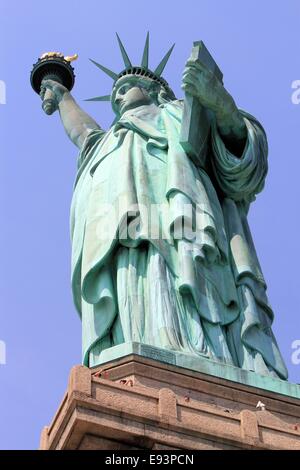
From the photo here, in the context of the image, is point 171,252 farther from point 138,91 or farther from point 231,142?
point 138,91

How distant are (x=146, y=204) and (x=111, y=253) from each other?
2.42ft

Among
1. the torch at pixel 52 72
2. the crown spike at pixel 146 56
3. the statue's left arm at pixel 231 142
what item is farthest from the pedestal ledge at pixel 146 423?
→ the torch at pixel 52 72

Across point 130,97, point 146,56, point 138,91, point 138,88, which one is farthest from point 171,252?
point 146,56

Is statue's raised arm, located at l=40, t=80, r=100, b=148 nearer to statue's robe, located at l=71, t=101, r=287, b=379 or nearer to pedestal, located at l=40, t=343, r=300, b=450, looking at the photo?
statue's robe, located at l=71, t=101, r=287, b=379

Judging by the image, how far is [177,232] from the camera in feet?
42.8

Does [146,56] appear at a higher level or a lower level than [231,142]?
higher

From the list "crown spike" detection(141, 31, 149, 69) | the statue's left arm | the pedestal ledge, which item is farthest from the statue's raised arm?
the pedestal ledge

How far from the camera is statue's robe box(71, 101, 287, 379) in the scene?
491 inches

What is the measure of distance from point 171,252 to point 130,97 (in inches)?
138

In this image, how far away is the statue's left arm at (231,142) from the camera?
14.1m

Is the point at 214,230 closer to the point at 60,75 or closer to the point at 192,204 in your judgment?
the point at 192,204

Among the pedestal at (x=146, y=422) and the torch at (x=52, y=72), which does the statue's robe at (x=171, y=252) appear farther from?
the torch at (x=52, y=72)

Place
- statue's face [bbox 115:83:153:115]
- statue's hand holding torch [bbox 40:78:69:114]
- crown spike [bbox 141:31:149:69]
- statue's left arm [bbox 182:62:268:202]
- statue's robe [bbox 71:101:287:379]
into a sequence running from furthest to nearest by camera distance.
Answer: statue's hand holding torch [bbox 40:78:69:114], crown spike [bbox 141:31:149:69], statue's face [bbox 115:83:153:115], statue's left arm [bbox 182:62:268:202], statue's robe [bbox 71:101:287:379]

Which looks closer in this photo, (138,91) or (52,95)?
(138,91)
